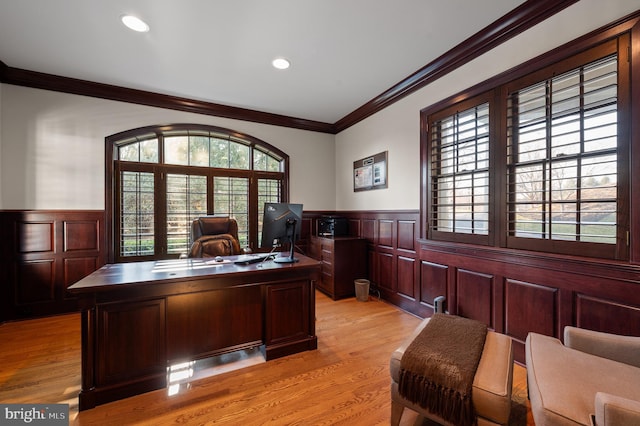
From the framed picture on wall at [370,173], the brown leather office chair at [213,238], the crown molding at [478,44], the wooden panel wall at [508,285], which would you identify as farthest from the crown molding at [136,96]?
the wooden panel wall at [508,285]

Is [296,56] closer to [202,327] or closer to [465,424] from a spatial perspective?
[202,327]

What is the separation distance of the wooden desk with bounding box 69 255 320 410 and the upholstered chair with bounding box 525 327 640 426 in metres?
1.67

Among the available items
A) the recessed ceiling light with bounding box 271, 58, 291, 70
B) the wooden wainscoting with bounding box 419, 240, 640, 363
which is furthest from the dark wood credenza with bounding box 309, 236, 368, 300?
the recessed ceiling light with bounding box 271, 58, 291, 70

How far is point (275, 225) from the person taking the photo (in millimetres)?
2422

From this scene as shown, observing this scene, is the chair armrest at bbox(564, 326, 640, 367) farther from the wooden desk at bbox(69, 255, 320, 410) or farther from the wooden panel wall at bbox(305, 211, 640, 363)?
the wooden desk at bbox(69, 255, 320, 410)

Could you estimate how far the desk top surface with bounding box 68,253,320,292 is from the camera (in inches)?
72.6

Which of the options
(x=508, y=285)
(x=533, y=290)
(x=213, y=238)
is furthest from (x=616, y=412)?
(x=213, y=238)

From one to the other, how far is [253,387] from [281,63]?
124 inches

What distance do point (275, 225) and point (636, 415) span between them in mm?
2219

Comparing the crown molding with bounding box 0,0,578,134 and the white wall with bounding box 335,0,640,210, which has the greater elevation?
the crown molding with bounding box 0,0,578,134

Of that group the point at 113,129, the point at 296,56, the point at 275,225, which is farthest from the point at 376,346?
the point at 113,129

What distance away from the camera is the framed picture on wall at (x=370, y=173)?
12.8 feet

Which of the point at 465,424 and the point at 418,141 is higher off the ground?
the point at 418,141

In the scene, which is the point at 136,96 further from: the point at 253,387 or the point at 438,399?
the point at 438,399
